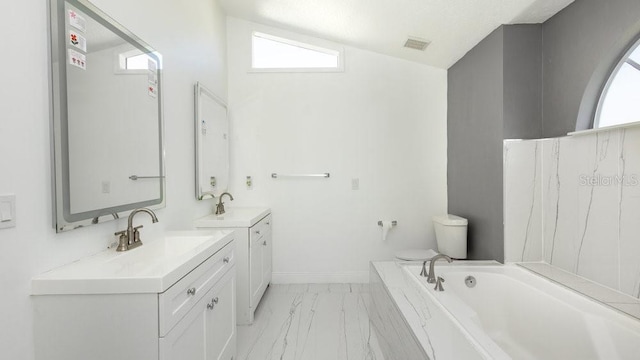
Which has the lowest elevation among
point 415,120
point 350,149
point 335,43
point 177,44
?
point 350,149

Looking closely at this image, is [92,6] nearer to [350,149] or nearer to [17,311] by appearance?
[17,311]

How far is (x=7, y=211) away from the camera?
0.94 meters

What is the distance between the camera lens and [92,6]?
4.25ft

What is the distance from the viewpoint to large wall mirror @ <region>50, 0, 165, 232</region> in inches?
44.5

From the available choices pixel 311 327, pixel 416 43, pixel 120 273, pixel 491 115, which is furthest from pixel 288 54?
pixel 120 273

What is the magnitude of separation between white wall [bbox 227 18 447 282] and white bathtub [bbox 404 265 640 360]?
116 centimetres

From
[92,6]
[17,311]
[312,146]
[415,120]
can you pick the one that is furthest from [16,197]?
[415,120]

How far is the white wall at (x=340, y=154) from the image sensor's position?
319 cm

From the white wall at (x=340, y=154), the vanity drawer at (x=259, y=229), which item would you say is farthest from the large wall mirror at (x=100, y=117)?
the white wall at (x=340, y=154)

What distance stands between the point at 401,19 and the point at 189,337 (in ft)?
8.48

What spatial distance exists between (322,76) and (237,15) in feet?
3.53

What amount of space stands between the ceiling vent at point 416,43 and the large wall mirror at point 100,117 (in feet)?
6.91

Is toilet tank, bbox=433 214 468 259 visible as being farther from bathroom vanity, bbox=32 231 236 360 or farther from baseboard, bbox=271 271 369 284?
bathroom vanity, bbox=32 231 236 360

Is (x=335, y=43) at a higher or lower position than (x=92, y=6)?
higher
